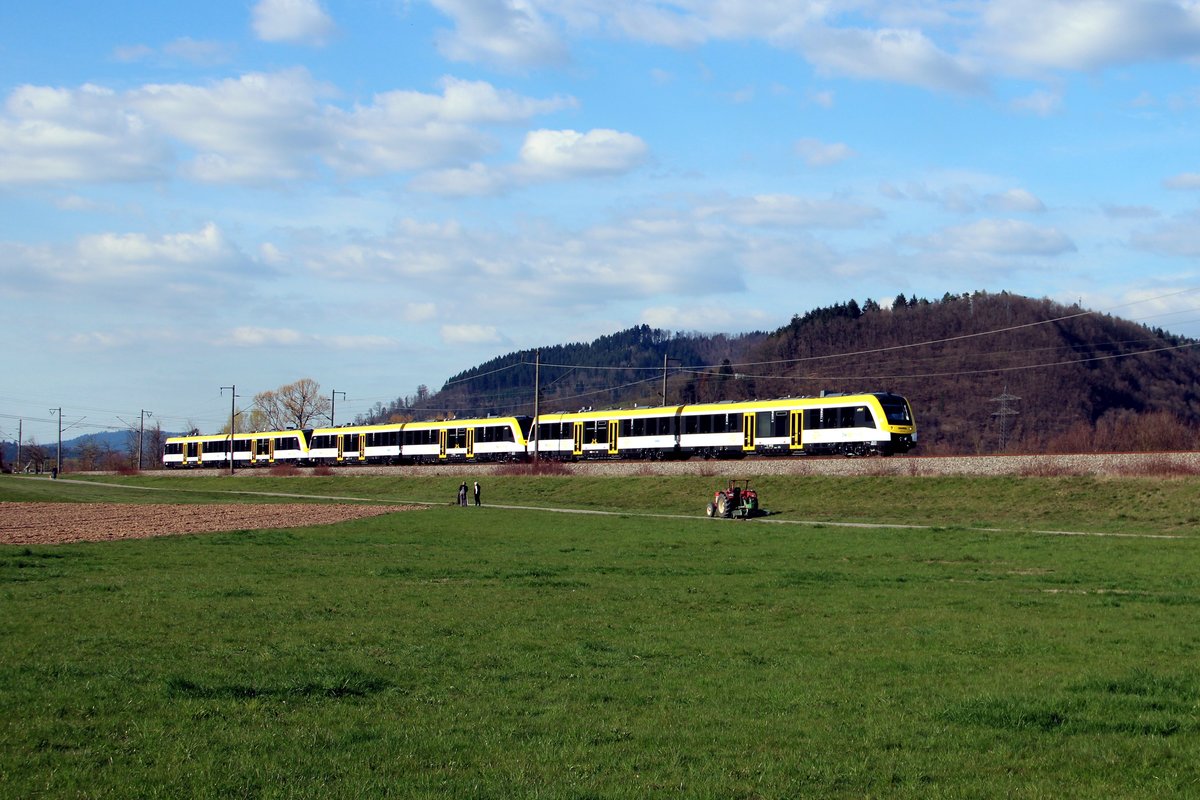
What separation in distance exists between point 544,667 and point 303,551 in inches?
720

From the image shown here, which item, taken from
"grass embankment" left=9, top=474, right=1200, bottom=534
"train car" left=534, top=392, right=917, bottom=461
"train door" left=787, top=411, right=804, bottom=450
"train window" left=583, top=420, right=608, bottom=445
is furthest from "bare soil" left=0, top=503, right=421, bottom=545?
"train window" left=583, top=420, right=608, bottom=445

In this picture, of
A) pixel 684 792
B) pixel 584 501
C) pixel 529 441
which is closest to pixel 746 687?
pixel 684 792

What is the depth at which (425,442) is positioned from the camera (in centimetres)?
9131

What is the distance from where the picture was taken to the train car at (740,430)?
5950 cm

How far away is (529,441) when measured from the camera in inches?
3231

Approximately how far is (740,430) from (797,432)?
4.45 metres

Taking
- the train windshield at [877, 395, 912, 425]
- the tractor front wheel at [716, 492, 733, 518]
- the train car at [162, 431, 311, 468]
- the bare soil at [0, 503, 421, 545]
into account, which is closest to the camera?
the bare soil at [0, 503, 421, 545]

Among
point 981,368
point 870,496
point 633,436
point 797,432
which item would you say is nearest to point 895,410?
point 797,432

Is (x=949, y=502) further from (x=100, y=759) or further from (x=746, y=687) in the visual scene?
(x=100, y=759)

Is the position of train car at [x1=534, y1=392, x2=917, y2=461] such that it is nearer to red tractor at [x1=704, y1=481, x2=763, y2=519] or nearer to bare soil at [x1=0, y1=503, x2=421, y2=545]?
red tractor at [x1=704, y1=481, x2=763, y2=519]

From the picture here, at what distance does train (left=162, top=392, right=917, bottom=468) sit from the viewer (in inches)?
2362

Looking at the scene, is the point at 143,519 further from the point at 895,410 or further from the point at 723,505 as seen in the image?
the point at 895,410

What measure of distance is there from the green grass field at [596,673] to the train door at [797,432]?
105 feet

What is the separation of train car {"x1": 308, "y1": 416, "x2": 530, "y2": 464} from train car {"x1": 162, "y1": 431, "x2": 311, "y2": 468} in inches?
119
